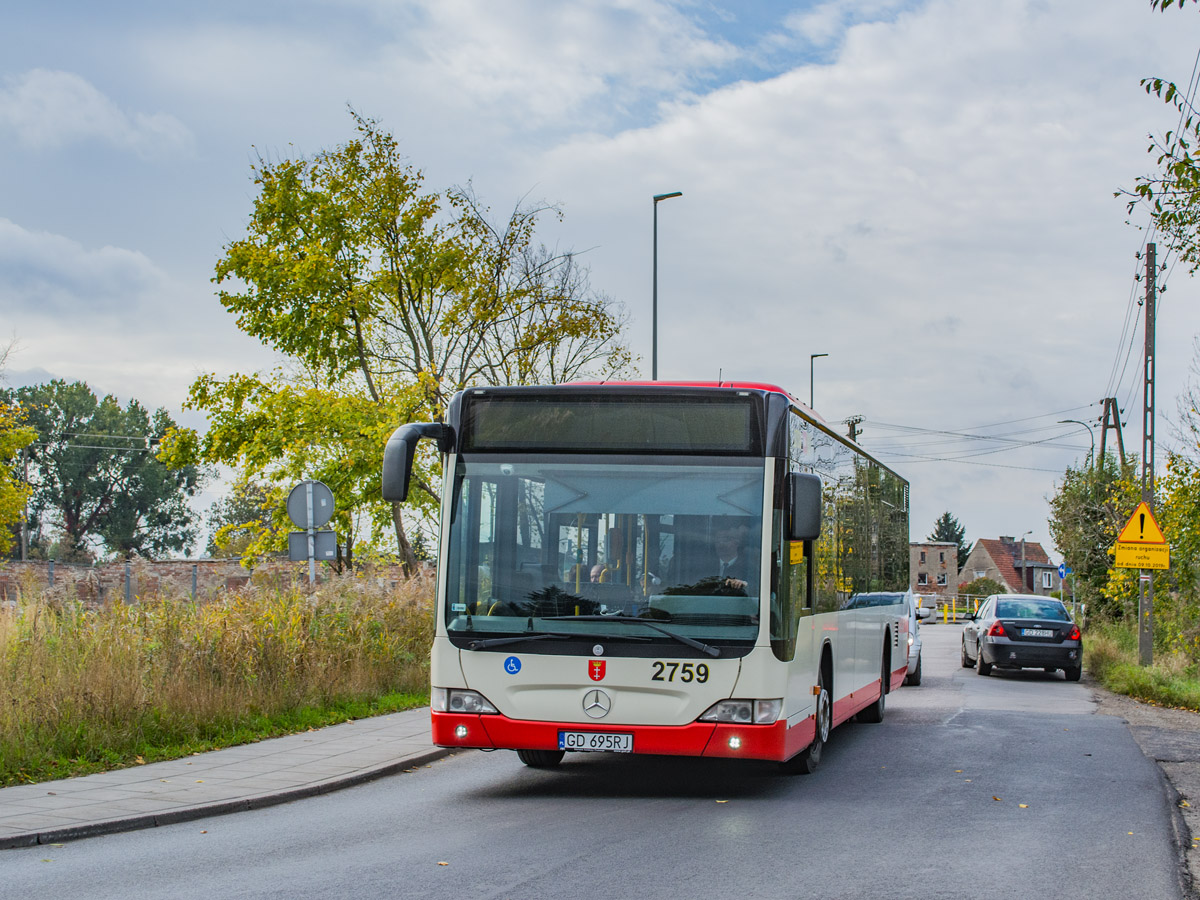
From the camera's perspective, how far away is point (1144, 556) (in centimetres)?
2097

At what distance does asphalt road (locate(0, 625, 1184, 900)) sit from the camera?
628cm

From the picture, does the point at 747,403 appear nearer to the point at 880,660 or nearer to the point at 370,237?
the point at 880,660

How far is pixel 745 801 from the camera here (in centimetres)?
891

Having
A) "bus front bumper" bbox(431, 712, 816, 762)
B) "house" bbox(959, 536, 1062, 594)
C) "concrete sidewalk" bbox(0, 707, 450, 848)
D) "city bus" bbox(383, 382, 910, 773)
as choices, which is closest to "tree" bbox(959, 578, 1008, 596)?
"house" bbox(959, 536, 1062, 594)

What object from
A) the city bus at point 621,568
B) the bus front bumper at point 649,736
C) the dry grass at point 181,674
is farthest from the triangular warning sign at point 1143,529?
the bus front bumper at point 649,736

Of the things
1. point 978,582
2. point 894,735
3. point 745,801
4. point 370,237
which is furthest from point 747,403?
point 978,582

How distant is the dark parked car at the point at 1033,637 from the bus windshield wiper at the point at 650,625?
1549cm

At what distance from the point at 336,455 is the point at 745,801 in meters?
19.5

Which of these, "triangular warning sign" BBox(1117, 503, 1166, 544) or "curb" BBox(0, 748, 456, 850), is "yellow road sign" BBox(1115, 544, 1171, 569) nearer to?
"triangular warning sign" BBox(1117, 503, 1166, 544)

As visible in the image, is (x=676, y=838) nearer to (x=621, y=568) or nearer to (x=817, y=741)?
(x=621, y=568)

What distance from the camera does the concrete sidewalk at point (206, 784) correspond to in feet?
25.6

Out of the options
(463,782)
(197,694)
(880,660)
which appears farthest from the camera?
(880,660)

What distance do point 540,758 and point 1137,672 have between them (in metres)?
13.1

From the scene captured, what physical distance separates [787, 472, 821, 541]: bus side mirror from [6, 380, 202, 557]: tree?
76.1 meters
